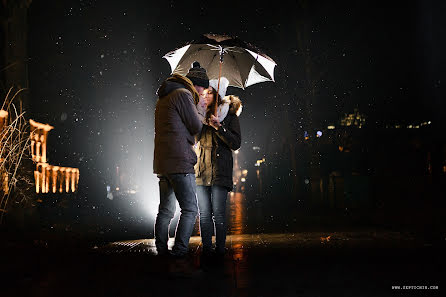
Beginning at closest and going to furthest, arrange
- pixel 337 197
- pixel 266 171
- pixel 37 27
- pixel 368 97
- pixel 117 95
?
1. pixel 337 197
2. pixel 37 27
3. pixel 117 95
4. pixel 368 97
5. pixel 266 171

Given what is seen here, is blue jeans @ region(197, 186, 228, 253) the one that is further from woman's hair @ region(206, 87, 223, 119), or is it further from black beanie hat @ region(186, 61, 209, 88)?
black beanie hat @ region(186, 61, 209, 88)

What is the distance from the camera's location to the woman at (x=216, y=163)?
613cm

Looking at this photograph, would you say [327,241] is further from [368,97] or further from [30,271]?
[368,97]

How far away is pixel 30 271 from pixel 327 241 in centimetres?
416

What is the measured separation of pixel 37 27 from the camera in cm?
1925

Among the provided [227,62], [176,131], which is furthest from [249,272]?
[227,62]

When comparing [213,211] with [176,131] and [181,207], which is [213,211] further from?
[176,131]

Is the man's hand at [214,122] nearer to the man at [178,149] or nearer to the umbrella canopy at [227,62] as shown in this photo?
the man at [178,149]

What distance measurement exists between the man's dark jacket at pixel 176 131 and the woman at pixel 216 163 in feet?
1.37

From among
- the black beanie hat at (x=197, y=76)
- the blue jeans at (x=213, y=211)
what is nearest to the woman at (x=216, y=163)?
the blue jeans at (x=213, y=211)

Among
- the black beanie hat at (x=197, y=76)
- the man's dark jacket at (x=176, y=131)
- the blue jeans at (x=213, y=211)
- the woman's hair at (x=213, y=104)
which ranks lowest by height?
the blue jeans at (x=213, y=211)

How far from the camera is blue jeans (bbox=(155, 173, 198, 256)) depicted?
5745 millimetres

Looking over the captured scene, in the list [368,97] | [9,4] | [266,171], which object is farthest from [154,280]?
[266,171]

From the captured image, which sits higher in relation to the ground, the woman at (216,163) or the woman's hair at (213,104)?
the woman's hair at (213,104)
